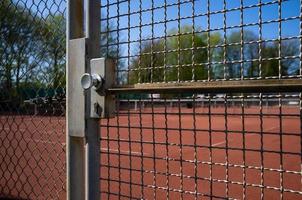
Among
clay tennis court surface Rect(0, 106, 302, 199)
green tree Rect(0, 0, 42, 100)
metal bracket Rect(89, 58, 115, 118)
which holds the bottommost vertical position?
clay tennis court surface Rect(0, 106, 302, 199)

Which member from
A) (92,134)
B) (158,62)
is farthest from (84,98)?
(158,62)

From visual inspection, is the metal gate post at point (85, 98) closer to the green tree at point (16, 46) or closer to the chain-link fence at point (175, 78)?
the chain-link fence at point (175, 78)

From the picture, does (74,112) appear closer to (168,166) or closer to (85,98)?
(85,98)

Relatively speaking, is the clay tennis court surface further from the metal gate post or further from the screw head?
the screw head

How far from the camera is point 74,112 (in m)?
1.41

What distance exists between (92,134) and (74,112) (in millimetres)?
114

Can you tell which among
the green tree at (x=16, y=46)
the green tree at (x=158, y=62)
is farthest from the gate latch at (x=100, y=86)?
the green tree at (x=16, y=46)

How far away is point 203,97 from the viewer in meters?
1.46

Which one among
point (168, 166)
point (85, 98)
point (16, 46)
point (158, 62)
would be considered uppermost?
point (16, 46)

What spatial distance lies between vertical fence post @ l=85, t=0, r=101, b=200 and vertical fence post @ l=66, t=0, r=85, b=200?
0.03 m

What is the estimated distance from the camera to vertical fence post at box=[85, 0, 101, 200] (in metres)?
1.39

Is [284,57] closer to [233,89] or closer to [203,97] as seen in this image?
[233,89]

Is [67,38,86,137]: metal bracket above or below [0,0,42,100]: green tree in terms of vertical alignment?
below

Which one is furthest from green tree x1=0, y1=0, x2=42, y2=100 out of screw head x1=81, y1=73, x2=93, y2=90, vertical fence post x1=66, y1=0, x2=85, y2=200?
screw head x1=81, y1=73, x2=93, y2=90
